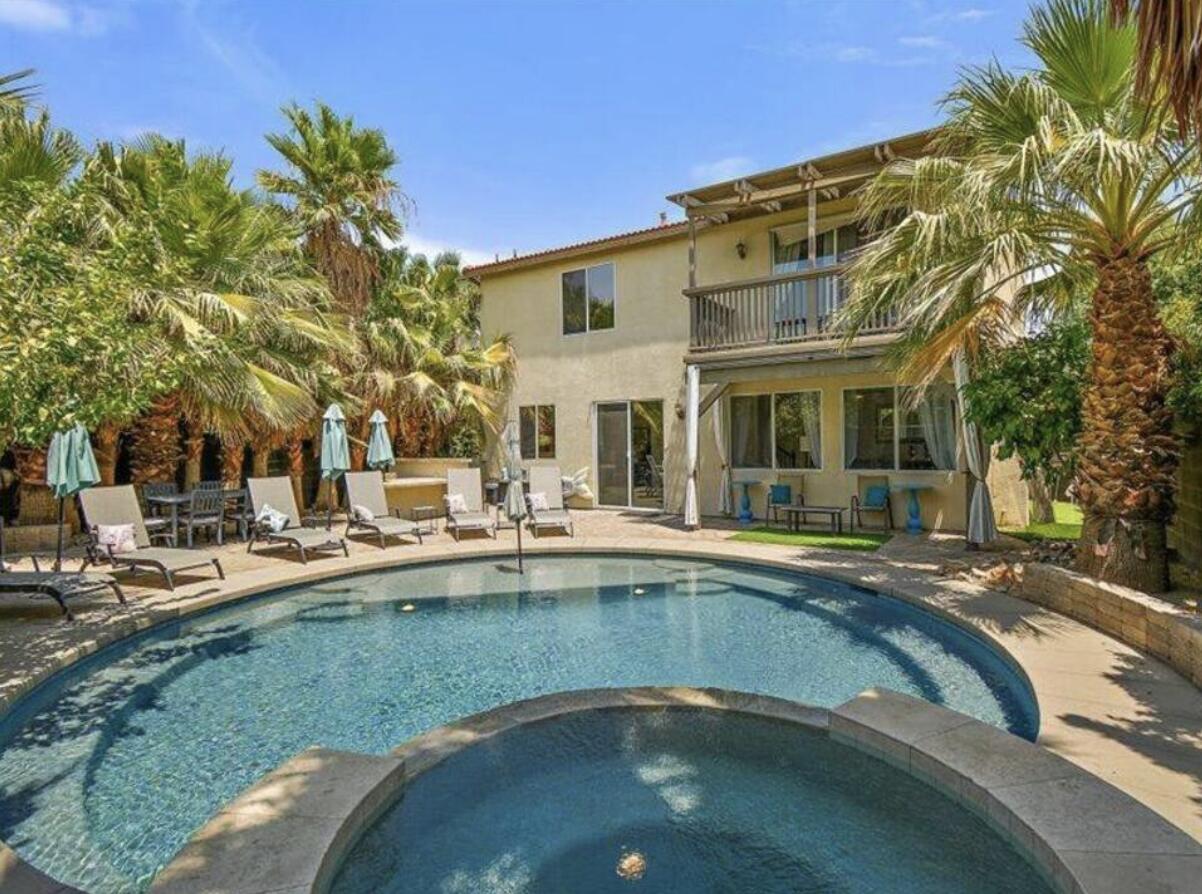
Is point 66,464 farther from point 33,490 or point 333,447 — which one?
point 333,447

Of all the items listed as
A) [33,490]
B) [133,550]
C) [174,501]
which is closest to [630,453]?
[174,501]

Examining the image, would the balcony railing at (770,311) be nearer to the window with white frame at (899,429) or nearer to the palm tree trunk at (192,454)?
the window with white frame at (899,429)

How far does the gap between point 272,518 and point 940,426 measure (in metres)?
13.0

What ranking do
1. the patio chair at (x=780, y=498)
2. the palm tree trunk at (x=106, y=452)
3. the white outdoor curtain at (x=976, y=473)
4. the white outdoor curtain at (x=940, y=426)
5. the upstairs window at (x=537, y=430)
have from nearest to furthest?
the white outdoor curtain at (x=976, y=473), the palm tree trunk at (x=106, y=452), the white outdoor curtain at (x=940, y=426), the patio chair at (x=780, y=498), the upstairs window at (x=537, y=430)

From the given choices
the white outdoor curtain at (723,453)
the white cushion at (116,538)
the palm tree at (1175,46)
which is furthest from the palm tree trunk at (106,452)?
the palm tree at (1175,46)

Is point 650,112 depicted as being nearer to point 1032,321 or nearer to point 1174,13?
point 1032,321

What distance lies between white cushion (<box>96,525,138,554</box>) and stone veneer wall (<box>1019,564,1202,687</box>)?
12.5 metres

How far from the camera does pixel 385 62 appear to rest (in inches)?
538

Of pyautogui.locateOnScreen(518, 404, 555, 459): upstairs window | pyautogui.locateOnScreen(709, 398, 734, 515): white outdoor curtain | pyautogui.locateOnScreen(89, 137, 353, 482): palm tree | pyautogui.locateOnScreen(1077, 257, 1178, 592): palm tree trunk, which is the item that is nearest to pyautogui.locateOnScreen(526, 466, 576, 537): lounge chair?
pyautogui.locateOnScreen(518, 404, 555, 459): upstairs window

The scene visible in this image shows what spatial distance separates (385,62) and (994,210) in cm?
1207

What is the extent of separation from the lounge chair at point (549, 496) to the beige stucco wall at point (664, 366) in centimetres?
310

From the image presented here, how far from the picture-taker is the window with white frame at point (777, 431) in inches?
590

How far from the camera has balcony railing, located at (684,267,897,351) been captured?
13109 mm

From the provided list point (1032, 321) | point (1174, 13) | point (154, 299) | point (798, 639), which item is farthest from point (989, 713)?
point (154, 299)
